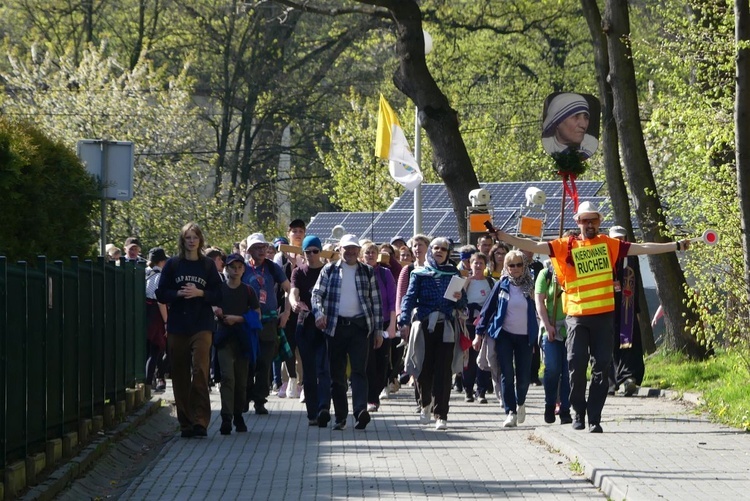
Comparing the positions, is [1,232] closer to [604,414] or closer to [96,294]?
[96,294]

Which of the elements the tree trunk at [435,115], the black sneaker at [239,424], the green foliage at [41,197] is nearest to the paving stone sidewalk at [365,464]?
the black sneaker at [239,424]

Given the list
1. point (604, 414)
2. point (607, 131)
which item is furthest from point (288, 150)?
point (604, 414)

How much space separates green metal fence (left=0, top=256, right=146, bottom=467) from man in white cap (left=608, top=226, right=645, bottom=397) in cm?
473

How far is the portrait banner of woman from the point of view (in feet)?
60.2

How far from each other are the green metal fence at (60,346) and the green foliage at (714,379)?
5.66 metres

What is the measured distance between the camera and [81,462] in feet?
37.1

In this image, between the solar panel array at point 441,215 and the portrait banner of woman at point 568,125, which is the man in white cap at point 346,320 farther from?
the solar panel array at point 441,215

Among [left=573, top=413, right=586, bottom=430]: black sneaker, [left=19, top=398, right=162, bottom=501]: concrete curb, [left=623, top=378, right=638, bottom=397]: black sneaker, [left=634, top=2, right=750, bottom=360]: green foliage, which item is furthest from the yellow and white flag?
[left=573, top=413, right=586, bottom=430]: black sneaker

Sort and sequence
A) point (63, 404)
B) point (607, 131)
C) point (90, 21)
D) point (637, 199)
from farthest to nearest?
point (90, 21), point (607, 131), point (637, 199), point (63, 404)

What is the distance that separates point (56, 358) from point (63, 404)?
1.27ft

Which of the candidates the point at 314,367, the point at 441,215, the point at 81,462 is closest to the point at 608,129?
the point at 314,367

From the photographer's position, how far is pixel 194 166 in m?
51.0

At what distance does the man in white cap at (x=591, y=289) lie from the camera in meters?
13.4

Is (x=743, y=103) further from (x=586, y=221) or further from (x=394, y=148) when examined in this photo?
(x=394, y=148)
